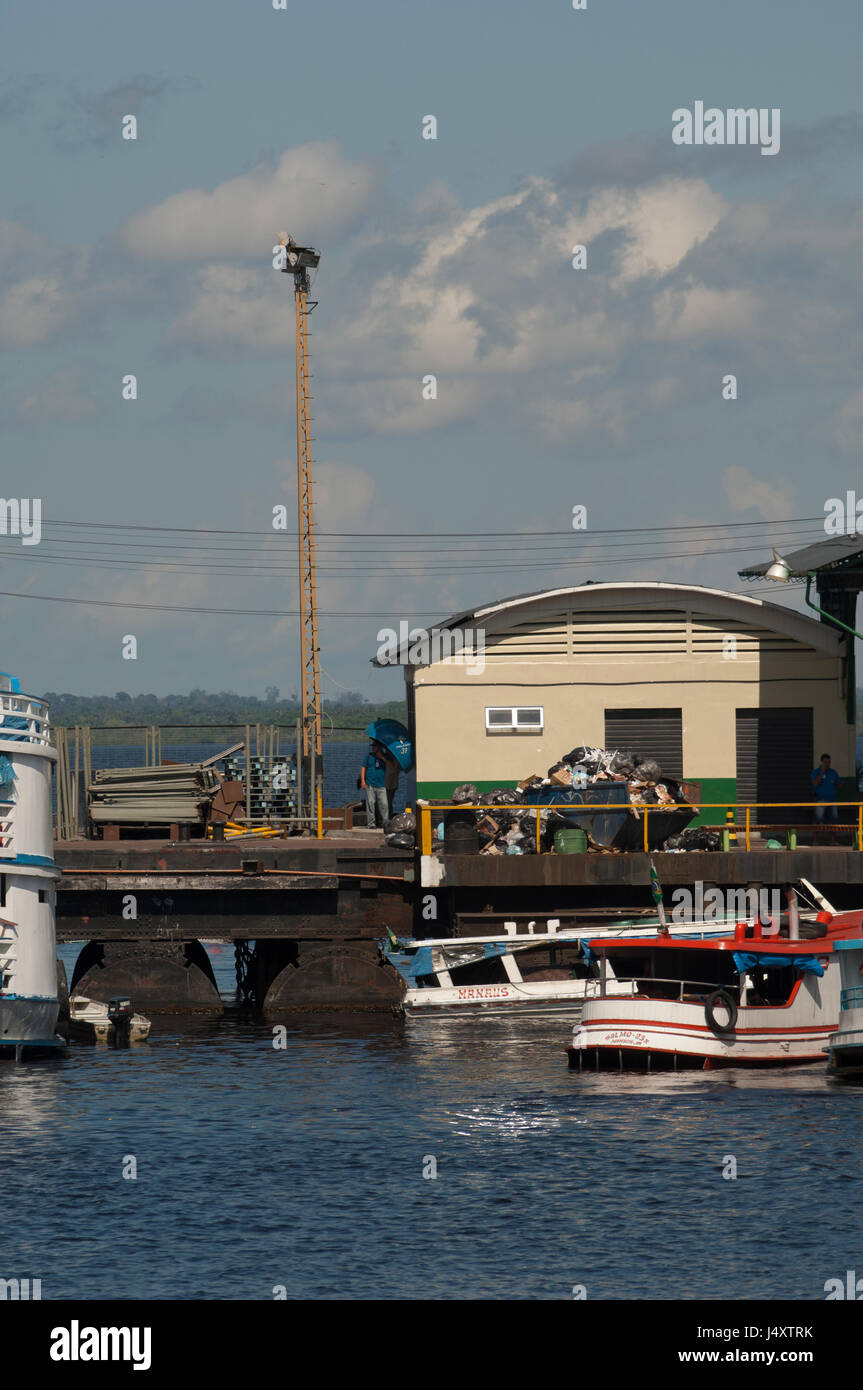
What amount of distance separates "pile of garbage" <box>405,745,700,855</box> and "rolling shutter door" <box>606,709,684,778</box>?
6.10ft

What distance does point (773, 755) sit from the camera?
43156 mm

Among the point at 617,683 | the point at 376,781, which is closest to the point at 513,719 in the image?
the point at 617,683

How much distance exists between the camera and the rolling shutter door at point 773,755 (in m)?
43.1

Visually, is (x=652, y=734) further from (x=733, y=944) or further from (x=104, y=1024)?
(x=104, y=1024)

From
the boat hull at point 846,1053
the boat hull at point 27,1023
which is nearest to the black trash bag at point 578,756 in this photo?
the boat hull at point 846,1053

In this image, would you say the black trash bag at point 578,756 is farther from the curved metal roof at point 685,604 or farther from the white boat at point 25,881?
the white boat at point 25,881

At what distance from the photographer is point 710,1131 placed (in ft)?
92.0

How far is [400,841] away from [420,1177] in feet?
49.7

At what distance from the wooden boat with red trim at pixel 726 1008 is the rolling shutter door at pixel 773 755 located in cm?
993

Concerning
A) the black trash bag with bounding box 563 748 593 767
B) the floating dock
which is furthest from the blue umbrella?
the black trash bag with bounding box 563 748 593 767
